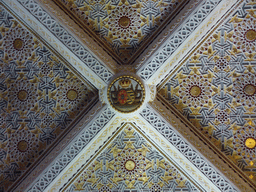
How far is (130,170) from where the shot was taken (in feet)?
14.3

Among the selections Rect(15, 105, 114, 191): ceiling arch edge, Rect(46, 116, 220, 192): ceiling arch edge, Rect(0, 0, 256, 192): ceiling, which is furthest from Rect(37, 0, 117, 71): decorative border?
Rect(46, 116, 220, 192): ceiling arch edge

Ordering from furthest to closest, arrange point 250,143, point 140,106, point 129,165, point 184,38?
point 129,165, point 250,143, point 140,106, point 184,38

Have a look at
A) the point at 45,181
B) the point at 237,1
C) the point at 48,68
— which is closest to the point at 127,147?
the point at 45,181

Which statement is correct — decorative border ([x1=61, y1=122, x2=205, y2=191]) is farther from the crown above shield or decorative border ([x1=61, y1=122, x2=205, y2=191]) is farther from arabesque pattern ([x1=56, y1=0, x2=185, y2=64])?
arabesque pattern ([x1=56, y1=0, x2=185, y2=64])

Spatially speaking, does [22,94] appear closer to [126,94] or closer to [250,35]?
[126,94]

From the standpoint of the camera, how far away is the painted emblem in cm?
411

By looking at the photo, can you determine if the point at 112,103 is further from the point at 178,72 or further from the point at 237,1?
the point at 237,1

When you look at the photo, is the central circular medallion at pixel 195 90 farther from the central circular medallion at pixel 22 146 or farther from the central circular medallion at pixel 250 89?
the central circular medallion at pixel 22 146

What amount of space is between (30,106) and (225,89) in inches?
84.9

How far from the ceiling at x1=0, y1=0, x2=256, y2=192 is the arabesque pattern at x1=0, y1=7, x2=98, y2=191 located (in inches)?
0.4

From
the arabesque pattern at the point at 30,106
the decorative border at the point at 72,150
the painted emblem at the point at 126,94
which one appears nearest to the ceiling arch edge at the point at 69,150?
the decorative border at the point at 72,150

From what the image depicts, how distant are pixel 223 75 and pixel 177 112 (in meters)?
0.64

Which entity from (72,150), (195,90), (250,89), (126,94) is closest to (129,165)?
(72,150)

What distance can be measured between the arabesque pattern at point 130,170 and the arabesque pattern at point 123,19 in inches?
36.1
